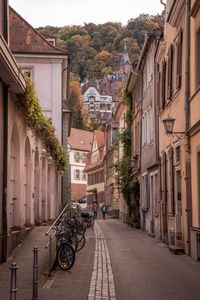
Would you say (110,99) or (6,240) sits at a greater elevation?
(110,99)

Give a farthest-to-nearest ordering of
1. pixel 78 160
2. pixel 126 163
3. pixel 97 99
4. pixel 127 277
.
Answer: pixel 97 99, pixel 78 160, pixel 126 163, pixel 127 277

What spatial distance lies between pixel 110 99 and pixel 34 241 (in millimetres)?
177480

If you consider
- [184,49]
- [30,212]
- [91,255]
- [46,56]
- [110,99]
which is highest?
[110,99]

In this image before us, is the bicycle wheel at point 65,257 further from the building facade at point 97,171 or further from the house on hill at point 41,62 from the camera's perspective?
the building facade at point 97,171

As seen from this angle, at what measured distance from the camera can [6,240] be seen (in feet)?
46.0

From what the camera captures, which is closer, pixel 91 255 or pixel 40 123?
pixel 91 255

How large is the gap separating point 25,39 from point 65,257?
22.2m

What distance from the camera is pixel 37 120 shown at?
1883 cm

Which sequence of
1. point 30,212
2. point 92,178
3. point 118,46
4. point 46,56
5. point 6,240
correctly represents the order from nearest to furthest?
point 6,240 < point 30,212 < point 46,56 < point 92,178 < point 118,46

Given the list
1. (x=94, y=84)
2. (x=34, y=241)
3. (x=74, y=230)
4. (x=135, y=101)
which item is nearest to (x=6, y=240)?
(x=34, y=241)

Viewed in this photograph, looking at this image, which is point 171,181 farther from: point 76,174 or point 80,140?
point 80,140

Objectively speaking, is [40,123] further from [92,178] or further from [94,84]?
[94,84]

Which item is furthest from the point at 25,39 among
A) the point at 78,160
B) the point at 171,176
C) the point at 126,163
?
the point at 78,160

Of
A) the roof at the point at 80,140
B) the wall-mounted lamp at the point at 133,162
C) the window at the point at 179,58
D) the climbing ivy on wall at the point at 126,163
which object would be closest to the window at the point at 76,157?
the roof at the point at 80,140
